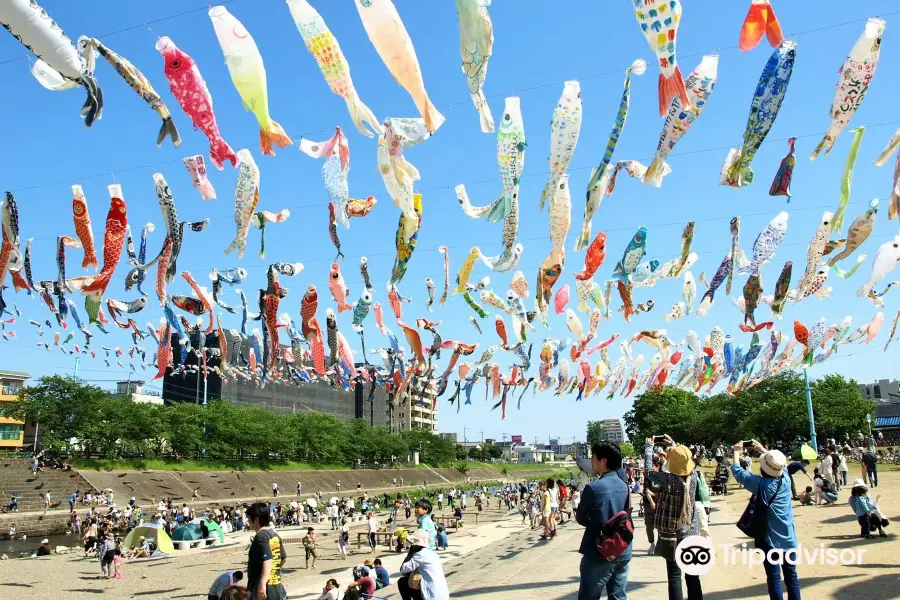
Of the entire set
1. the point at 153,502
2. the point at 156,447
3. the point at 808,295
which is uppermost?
the point at 808,295

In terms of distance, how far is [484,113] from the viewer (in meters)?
6.48

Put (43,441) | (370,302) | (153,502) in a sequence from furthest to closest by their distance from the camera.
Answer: (43,441) → (153,502) → (370,302)

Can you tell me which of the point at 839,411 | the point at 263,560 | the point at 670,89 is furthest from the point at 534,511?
the point at 839,411

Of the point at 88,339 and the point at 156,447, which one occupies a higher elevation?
the point at 88,339

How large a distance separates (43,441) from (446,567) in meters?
29.6

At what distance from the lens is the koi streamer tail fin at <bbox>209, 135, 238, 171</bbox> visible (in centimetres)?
703

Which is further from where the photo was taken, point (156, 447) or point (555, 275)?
point (156, 447)

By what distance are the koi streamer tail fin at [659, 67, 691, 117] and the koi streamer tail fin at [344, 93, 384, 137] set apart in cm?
283

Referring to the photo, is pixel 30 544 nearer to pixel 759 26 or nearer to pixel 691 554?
pixel 691 554

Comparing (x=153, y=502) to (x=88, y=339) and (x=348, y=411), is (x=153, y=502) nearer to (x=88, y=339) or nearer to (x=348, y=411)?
(x=88, y=339)

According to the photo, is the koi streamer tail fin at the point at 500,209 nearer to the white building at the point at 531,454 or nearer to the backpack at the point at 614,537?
the backpack at the point at 614,537

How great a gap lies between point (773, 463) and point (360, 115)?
4.82 metres

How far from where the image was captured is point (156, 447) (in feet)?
121

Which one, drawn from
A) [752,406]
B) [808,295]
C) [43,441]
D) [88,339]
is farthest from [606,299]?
[752,406]
